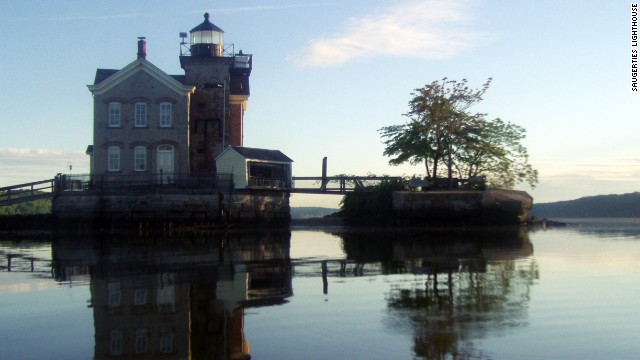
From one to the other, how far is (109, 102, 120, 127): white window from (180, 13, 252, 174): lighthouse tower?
173 inches

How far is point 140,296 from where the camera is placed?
11.5m

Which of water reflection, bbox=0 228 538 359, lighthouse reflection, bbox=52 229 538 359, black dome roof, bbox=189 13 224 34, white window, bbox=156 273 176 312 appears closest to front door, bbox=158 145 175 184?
black dome roof, bbox=189 13 224 34

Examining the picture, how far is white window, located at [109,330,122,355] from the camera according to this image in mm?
7785

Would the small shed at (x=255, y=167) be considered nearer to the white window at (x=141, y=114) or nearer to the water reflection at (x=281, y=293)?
the white window at (x=141, y=114)

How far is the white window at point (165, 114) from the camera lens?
43188mm

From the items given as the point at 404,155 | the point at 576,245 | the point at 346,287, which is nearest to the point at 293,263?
the point at 346,287

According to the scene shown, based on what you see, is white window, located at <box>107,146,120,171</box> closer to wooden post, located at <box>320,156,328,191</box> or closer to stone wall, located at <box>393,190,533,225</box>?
wooden post, located at <box>320,156,328,191</box>

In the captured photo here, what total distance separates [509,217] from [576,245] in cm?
1771

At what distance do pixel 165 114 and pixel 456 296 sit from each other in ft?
113

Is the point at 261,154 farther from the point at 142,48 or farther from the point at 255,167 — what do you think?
the point at 142,48

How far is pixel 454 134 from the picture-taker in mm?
43938

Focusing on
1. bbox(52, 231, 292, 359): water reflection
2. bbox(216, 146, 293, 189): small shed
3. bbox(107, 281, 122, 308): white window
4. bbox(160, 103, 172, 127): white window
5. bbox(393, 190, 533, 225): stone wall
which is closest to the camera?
bbox(52, 231, 292, 359): water reflection

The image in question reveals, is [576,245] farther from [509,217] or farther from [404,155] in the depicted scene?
[404,155]

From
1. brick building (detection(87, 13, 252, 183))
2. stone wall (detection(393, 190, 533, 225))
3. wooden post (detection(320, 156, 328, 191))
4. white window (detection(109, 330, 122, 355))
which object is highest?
brick building (detection(87, 13, 252, 183))
